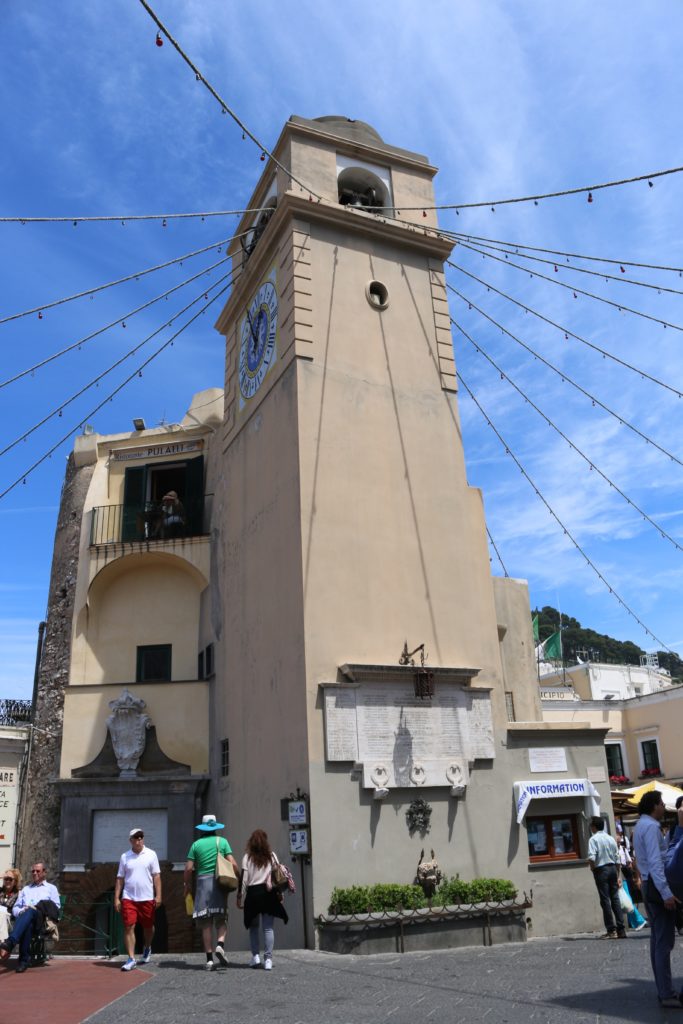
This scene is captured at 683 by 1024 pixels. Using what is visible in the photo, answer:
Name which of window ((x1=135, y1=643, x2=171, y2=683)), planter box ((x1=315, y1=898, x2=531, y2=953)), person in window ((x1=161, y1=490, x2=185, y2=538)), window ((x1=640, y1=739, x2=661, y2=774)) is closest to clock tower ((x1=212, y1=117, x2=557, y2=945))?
planter box ((x1=315, y1=898, x2=531, y2=953))

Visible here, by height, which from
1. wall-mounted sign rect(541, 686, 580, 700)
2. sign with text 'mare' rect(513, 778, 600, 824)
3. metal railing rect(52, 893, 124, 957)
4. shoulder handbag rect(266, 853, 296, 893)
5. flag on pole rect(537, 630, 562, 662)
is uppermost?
flag on pole rect(537, 630, 562, 662)

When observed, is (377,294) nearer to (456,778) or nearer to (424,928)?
(456,778)

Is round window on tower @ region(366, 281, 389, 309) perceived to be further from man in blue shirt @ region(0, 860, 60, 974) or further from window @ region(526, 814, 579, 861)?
man in blue shirt @ region(0, 860, 60, 974)

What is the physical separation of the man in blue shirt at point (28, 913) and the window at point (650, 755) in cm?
3065

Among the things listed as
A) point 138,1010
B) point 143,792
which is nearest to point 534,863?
point 143,792

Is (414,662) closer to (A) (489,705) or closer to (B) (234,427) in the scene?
(A) (489,705)

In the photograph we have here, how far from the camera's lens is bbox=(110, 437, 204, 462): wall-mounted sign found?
22.5 meters

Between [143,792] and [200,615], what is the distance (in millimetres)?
4196

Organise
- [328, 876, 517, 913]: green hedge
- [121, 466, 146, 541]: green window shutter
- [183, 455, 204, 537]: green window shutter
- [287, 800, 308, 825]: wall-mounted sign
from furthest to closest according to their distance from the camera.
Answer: [121, 466, 146, 541]: green window shutter
[183, 455, 204, 537]: green window shutter
[287, 800, 308, 825]: wall-mounted sign
[328, 876, 517, 913]: green hedge

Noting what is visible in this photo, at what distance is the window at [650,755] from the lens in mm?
36822

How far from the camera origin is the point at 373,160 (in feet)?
62.6

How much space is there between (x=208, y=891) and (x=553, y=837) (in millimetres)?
8063

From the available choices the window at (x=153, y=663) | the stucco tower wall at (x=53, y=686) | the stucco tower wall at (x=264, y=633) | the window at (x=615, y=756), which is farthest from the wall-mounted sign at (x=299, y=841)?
the window at (x=615, y=756)

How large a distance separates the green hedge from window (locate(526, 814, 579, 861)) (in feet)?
5.31
